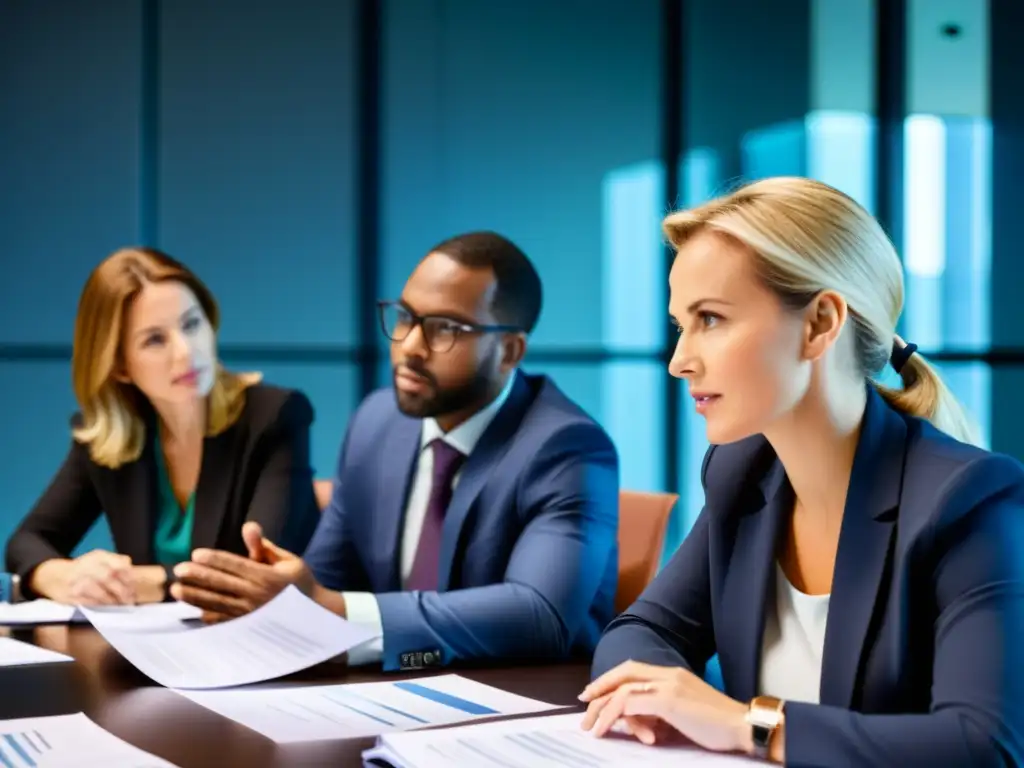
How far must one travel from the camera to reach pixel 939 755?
1186 millimetres

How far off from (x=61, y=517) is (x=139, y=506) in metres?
0.18

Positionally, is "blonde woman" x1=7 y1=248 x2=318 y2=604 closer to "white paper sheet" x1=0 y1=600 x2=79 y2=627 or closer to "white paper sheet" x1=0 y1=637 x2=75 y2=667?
"white paper sheet" x1=0 y1=600 x2=79 y2=627

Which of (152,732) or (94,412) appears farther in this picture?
(94,412)

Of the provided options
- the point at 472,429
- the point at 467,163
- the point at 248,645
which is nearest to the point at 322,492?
the point at 472,429

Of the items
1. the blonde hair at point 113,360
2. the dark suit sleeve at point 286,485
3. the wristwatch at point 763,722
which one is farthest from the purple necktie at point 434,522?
the wristwatch at point 763,722

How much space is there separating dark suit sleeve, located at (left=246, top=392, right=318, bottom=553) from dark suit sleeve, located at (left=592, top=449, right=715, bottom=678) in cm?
137

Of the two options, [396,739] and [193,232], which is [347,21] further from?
[396,739]

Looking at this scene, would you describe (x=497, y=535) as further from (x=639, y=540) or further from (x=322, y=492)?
(x=322, y=492)

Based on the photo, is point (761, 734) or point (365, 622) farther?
point (365, 622)

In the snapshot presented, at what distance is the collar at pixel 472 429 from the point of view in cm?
244

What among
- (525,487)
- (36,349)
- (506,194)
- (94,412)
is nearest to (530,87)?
(506,194)

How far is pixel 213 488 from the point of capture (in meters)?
2.96

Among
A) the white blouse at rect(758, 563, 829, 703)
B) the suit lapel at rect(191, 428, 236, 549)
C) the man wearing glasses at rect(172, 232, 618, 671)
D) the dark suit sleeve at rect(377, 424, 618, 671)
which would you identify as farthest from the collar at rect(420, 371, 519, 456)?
the white blouse at rect(758, 563, 829, 703)

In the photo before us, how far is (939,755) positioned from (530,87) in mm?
4311
